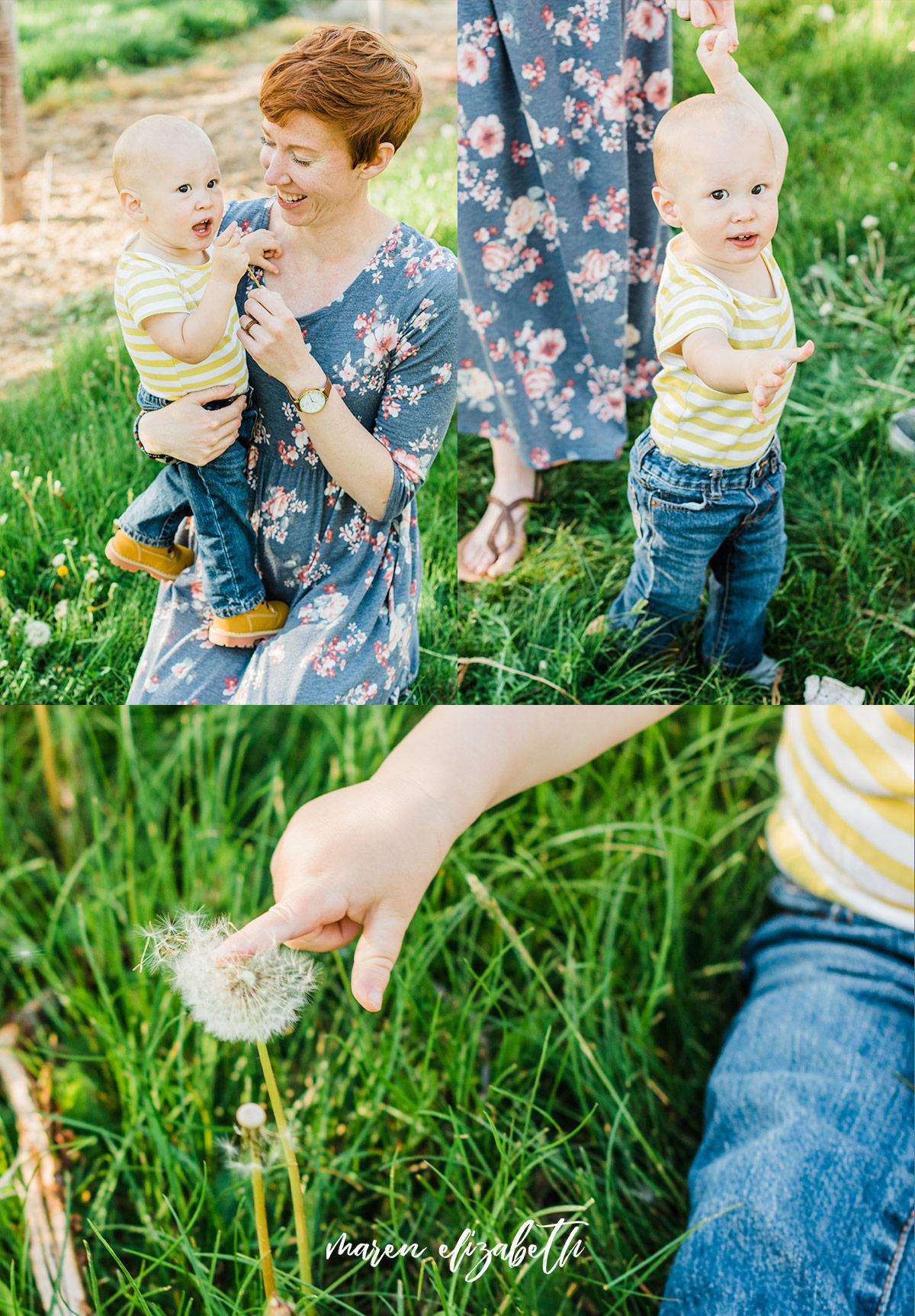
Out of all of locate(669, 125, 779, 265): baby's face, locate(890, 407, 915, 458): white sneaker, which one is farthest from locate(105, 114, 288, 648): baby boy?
locate(890, 407, 915, 458): white sneaker

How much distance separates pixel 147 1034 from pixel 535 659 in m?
0.50

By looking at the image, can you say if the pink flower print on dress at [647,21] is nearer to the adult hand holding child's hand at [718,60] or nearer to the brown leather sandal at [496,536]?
the adult hand holding child's hand at [718,60]

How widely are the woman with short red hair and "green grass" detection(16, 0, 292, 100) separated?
24cm

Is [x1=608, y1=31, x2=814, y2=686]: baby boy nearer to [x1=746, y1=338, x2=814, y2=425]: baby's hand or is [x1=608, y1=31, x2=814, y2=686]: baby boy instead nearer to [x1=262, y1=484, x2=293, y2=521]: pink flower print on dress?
[x1=746, y1=338, x2=814, y2=425]: baby's hand

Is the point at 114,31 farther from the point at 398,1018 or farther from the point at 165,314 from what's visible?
the point at 398,1018

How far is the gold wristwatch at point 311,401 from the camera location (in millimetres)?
787

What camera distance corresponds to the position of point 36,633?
0.92 m

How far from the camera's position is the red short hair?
2.39ft

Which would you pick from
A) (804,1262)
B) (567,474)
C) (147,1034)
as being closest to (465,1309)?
(804,1262)

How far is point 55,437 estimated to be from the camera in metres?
0.94

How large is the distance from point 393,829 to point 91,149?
2.31ft

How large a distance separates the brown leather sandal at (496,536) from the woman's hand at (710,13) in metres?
0.45

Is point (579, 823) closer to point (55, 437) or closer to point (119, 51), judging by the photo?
point (55, 437)

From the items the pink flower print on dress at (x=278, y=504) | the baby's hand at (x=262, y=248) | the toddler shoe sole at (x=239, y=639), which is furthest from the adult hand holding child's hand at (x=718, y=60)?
the toddler shoe sole at (x=239, y=639)
